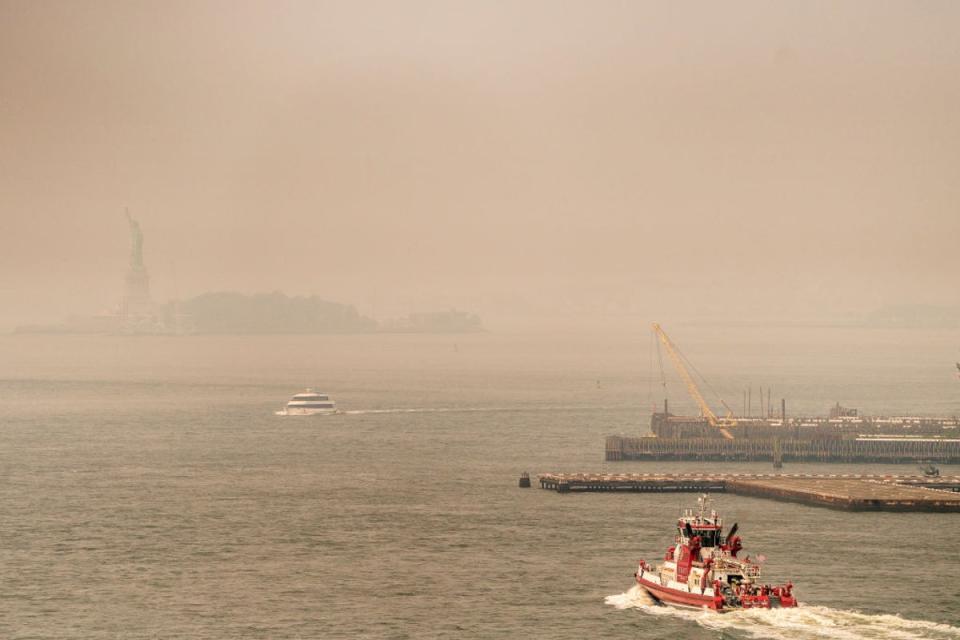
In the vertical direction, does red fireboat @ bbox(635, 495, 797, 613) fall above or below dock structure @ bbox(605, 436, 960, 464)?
below

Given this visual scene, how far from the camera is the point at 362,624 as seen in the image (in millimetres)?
74062

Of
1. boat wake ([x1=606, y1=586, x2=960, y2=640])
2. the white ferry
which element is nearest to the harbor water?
boat wake ([x1=606, y1=586, x2=960, y2=640])

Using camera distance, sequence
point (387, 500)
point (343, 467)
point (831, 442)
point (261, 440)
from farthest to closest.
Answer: point (261, 440) → point (831, 442) → point (343, 467) → point (387, 500)

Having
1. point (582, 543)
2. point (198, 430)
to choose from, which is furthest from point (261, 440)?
point (582, 543)

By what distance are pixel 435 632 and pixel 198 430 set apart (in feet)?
342

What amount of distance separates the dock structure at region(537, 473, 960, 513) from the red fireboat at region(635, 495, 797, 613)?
33.5 metres

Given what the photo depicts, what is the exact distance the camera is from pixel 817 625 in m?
70.8

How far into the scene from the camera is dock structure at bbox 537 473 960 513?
353 ft

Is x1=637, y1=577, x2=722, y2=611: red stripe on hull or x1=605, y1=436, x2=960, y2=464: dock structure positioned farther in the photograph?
x1=605, y1=436, x2=960, y2=464: dock structure

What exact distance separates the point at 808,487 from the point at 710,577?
140ft

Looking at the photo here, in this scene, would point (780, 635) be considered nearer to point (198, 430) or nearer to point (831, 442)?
point (831, 442)

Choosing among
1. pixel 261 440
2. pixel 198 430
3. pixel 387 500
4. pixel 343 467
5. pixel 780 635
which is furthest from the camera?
pixel 198 430

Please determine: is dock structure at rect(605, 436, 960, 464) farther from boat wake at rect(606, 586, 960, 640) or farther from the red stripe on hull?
boat wake at rect(606, 586, 960, 640)

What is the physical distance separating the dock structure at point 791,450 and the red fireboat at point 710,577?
208ft
